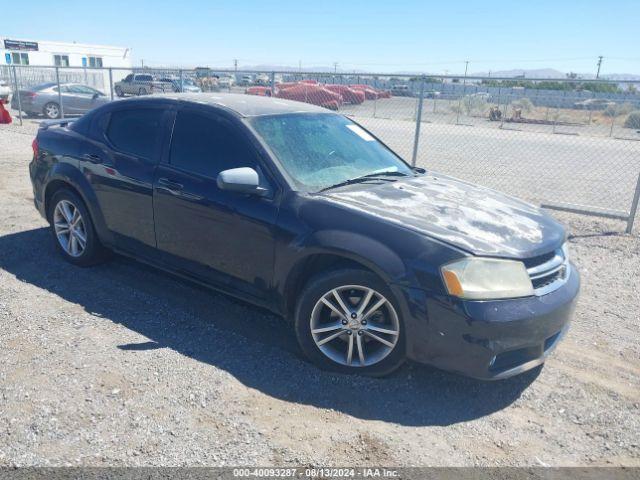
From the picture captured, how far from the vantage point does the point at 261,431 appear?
2863 mm

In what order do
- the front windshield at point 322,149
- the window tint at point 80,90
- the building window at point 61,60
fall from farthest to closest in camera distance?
the building window at point 61,60, the window tint at point 80,90, the front windshield at point 322,149

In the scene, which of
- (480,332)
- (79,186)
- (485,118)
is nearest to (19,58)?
(485,118)

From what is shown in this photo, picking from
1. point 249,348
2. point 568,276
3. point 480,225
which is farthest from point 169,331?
point 568,276

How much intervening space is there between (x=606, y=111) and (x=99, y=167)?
12.9 m

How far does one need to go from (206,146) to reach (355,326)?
Result: 1.80 meters

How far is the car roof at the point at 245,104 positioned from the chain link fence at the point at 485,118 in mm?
3807

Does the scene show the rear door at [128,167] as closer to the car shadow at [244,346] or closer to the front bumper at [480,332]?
the car shadow at [244,346]

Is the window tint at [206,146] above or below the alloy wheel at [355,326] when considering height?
above

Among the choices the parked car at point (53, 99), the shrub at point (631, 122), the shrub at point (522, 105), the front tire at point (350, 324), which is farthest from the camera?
the parked car at point (53, 99)

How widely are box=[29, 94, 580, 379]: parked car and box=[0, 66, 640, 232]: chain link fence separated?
14.4ft

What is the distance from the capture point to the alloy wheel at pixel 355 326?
3.23 metres

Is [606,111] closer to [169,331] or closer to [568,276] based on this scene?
[568,276]

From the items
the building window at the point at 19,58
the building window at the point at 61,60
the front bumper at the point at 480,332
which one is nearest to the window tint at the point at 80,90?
the front bumper at the point at 480,332

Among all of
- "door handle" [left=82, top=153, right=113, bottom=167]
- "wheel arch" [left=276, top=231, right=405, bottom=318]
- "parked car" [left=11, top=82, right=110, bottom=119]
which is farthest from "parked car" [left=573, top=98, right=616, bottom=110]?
"parked car" [left=11, top=82, right=110, bottom=119]
